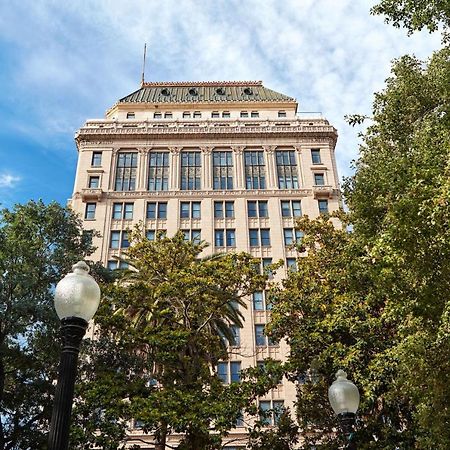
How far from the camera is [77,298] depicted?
23.6ft

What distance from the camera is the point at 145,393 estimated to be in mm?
17906

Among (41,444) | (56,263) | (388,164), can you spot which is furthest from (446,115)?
(41,444)

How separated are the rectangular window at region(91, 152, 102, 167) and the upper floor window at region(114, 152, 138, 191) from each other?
5.84 feet

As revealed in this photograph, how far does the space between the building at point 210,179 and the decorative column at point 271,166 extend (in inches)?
3.8

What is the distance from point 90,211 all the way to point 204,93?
73.5ft

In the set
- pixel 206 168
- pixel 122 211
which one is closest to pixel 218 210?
pixel 206 168

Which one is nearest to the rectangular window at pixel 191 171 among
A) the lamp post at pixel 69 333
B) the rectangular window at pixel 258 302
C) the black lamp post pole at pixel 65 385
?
the rectangular window at pixel 258 302

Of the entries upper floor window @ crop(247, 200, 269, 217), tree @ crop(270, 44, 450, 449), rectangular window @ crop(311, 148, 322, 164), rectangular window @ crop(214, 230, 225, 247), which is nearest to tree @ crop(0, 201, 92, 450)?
tree @ crop(270, 44, 450, 449)

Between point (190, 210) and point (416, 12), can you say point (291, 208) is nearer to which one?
point (190, 210)

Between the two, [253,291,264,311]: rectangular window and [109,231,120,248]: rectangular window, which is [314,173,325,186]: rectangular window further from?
[109,231,120,248]: rectangular window

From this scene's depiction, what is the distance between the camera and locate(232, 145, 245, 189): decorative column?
51719 mm

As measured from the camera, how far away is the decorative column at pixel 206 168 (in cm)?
5159

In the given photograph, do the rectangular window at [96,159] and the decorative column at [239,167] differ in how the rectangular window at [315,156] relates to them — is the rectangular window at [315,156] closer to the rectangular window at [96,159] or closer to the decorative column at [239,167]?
the decorative column at [239,167]

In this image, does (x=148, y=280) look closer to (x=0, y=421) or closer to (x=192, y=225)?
(x=0, y=421)
